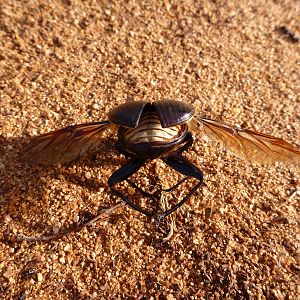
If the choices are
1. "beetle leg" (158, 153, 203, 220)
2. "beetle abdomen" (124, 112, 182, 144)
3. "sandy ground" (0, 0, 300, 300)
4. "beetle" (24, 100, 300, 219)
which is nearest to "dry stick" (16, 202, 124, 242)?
"sandy ground" (0, 0, 300, 300)

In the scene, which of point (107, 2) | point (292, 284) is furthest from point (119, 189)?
point (107, 2)

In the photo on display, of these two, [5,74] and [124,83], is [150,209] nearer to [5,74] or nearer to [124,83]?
[124,83]

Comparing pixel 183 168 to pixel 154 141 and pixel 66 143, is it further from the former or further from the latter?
pixel 66 143

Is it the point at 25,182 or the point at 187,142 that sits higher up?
the point at 187,142

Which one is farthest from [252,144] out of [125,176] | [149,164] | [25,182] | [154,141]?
[25,182]

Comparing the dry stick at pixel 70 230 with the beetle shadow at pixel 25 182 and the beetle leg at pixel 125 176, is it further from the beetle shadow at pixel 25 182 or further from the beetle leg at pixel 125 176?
the beetle leg at pixel 125 176

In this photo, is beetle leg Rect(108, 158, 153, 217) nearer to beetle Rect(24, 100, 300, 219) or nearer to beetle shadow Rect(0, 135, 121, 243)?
beetle Rect(24, 100, 300, 219)

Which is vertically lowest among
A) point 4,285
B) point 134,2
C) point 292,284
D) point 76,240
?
point 4,285
